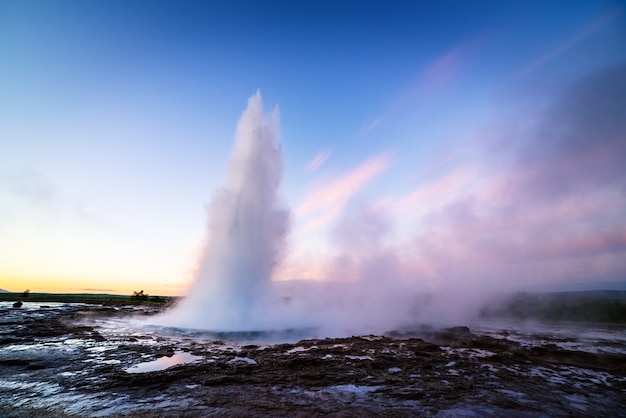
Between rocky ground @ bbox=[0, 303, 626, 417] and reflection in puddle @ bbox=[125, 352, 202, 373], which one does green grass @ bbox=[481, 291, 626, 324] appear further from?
reflection in puddle @ bbox=[125, 352, 202, 373]

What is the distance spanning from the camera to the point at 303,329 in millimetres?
21031

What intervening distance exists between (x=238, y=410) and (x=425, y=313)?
108 feet

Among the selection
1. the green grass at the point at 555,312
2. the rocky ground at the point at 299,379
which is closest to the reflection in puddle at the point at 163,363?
the rocky ground at the point at 299,379

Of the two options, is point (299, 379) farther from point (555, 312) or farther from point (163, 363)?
point (555, 312)

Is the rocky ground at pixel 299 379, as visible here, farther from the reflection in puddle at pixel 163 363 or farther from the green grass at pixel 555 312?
the green grass at pixel 555 312

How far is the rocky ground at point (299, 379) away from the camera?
7.03 metres

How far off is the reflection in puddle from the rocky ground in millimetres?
75

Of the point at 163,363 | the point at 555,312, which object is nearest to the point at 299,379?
the point at 163,363

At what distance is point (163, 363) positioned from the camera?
10.9 m

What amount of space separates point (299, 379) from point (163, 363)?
5.19 meters

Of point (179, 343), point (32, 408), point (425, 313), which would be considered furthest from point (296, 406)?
point (425, 313)

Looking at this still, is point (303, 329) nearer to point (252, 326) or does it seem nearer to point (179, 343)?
point (252, 326)

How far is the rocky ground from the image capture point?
7029 mm

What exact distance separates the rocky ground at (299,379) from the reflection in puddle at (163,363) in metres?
0.07
